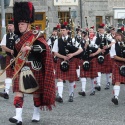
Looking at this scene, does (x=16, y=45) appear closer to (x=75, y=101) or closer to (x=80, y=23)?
(x=75, y=101)

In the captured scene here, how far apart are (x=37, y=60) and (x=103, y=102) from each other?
274 cm

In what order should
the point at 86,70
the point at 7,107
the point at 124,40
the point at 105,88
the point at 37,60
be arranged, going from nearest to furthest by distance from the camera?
the point at 37,60, the point at 7,107, the point at 124,40, the point at 86,70, the point at 105,88

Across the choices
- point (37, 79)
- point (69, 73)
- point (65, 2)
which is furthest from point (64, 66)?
point (65, 2)

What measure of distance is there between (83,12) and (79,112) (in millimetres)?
16450

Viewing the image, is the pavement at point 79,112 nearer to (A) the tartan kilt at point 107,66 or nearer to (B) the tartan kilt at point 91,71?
(B) the tartan kilt at point 91,71

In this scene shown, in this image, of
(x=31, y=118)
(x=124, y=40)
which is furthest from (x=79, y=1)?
(x=31, y=118)

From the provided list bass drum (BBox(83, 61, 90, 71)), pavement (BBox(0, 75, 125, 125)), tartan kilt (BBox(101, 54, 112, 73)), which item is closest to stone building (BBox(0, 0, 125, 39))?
tartan kilt (BBox(101, 54, 112, 73))

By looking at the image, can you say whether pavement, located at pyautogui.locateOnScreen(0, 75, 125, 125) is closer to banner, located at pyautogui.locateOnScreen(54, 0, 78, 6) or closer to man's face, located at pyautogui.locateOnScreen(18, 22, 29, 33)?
man's face, located at pyautogui.locateOnScreen(18, 22, 29, 33)

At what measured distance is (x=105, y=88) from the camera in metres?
11.9

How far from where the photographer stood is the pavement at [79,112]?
24.1 feet

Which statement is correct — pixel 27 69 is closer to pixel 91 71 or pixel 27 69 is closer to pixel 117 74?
pixel 117 74

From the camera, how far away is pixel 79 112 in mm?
8211

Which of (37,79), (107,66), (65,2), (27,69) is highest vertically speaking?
(65,2)

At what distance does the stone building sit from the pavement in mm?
13004
